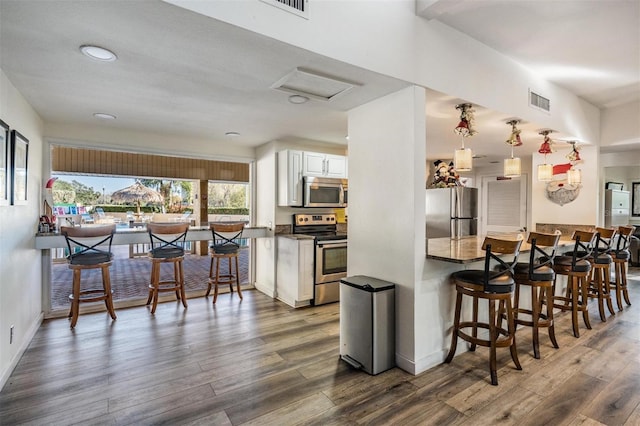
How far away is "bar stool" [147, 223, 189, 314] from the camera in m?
3.88

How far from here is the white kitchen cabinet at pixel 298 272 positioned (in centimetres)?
416

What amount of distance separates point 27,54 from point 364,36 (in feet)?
6.98

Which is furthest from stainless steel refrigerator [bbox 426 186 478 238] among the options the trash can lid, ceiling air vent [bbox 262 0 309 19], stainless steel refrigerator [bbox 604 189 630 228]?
stainless steel refrigerator [bbox 604 189 630 228]

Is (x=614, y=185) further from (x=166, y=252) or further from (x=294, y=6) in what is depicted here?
(x=166, y=252)

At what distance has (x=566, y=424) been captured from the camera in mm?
1888

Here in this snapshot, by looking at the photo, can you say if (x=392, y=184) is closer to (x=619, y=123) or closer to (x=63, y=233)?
(x=63, y=233)

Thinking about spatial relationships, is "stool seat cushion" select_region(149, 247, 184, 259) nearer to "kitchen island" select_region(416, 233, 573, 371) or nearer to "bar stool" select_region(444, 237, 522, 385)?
"kitchen island" select_region(416, 233, 573, 371)

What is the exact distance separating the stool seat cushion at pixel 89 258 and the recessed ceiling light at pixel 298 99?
260cm

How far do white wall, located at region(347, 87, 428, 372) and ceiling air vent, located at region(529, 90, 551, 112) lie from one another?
1.74 m

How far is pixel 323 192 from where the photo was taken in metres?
4.68

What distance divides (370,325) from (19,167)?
316cm

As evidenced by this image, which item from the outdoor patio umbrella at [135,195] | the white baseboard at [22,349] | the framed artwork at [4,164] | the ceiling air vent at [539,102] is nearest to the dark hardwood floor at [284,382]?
the white baseboard at [22,349]

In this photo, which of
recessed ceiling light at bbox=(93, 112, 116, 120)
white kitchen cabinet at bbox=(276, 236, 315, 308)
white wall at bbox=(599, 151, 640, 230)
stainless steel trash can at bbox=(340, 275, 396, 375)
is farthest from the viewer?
white wall at bbox=(599, 151, 640, 230)

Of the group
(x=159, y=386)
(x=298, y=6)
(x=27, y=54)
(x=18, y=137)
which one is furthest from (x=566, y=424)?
(x=18, y=137)
